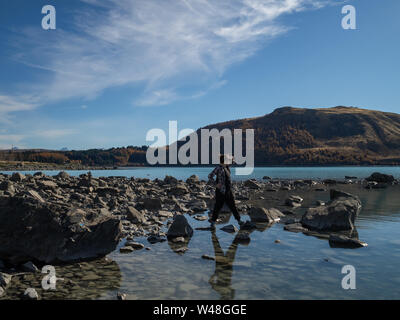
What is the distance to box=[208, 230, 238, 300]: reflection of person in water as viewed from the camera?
657 centimetres

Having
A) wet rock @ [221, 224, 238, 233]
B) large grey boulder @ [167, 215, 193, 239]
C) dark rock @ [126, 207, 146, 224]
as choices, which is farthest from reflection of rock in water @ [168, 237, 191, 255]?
dark rock @ [126, 207, 146, 224]

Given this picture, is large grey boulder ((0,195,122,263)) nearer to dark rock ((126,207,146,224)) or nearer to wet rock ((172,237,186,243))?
wet rock ((172,237,186,243))

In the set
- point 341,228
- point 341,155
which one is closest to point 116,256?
point 341,228

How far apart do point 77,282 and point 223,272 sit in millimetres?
3480

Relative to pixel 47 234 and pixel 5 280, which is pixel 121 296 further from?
pixel 47 234

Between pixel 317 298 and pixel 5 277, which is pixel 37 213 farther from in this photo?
pixel 317 298

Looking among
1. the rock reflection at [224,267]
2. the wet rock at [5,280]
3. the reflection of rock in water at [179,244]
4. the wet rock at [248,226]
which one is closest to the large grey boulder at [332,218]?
the wet rock at [248,226]

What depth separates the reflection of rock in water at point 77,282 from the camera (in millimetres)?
6402

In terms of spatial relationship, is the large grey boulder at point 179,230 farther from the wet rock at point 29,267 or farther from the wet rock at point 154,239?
the wet rock at point 29,267

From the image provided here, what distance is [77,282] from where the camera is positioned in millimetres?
7137

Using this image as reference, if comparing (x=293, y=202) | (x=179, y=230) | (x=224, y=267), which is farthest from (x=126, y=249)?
(x=293, y=202)

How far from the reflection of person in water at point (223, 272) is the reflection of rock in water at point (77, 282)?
88.0 inches

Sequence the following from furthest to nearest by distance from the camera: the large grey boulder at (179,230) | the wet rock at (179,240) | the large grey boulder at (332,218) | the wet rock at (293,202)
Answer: the wet rock at (293,202)
the large grey boulder at (332,218)
the large grey boulder at (179,230)
the wet rock at (179,240)

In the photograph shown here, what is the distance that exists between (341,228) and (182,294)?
369 inches
